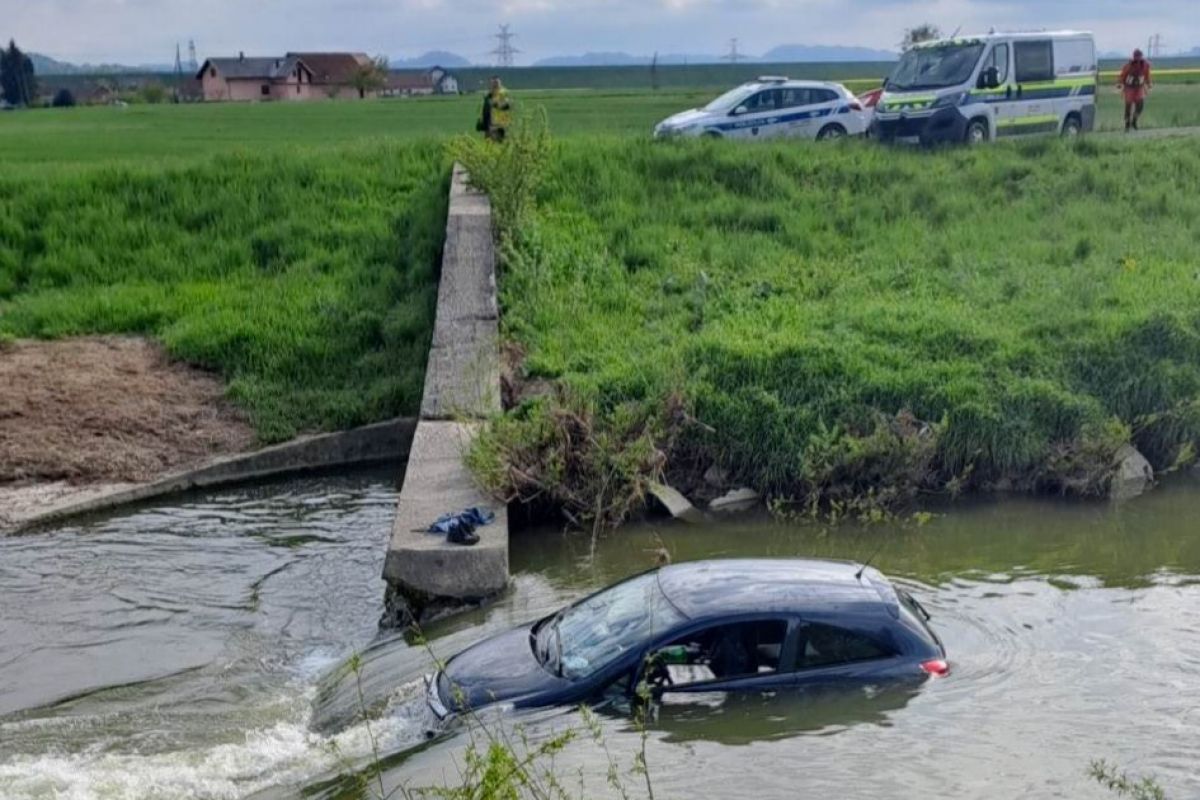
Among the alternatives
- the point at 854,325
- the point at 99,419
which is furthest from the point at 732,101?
the point at 99,419

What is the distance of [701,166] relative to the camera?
80.3 feet

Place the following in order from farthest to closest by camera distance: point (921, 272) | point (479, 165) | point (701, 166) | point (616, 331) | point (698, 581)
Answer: point (701, 166), point (479, 165), point (921, 272), point (616, 331), point (698, 581)

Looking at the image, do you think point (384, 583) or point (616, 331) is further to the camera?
point (616, 331)

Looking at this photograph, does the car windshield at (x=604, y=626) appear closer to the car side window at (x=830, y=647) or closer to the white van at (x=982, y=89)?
the car side window at (x=830, y=647)

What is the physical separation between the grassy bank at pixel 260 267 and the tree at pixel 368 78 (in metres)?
87.5

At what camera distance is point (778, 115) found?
29.5m

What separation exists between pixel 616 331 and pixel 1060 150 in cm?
1208

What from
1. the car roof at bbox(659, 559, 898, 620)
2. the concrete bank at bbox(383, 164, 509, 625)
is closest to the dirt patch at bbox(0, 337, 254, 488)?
the concrete bank at bbox(383, 164, 509, 625)

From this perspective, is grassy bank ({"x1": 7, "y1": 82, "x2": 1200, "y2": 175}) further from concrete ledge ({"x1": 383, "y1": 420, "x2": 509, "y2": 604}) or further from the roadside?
concrete ledge ({"x1": 383, "y1": 420, "x2": 509, "y2": 604})

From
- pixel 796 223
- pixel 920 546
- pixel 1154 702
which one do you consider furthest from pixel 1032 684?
pixel 796 223

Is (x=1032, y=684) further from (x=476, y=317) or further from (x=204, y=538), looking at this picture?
(x=476, y=317)

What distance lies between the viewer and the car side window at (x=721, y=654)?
26.0 ft

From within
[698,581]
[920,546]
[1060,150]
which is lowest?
[920,546]

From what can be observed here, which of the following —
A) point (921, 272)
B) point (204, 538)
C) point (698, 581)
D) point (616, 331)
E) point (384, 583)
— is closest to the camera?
point (698, 581)
